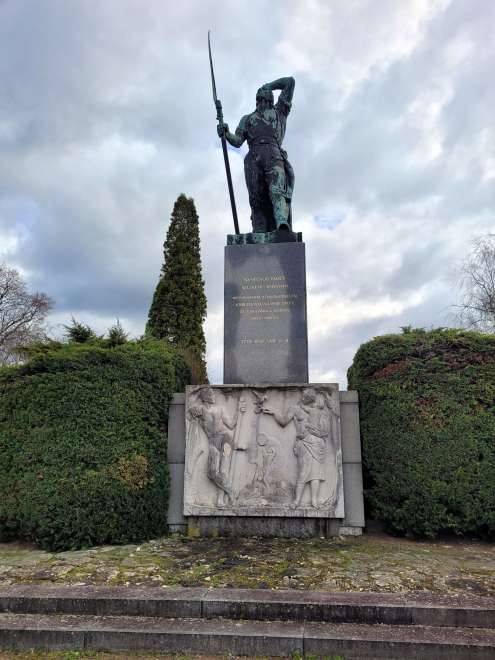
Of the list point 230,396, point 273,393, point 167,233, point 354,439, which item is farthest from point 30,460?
point 167,233

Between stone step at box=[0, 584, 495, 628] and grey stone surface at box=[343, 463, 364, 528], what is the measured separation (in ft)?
6.56

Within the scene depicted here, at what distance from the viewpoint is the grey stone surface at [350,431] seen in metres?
5.80

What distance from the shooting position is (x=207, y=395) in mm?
5945

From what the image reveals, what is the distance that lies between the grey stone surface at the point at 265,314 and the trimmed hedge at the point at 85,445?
3.50 ft

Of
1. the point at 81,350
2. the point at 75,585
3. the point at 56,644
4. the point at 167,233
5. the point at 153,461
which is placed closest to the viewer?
the point at 56,644

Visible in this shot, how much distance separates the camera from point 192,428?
593 cm

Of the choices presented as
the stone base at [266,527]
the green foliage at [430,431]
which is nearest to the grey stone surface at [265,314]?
the green foliage at [430,431]

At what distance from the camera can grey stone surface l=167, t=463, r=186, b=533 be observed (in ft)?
19.1

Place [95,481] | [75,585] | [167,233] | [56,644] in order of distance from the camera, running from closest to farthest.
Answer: [56,644]
[75,585]
[95,481]
[167,233]

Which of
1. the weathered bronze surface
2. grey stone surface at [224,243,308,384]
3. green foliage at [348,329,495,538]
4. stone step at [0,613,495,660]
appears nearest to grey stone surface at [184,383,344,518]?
green foliage at [348,329,495,538]

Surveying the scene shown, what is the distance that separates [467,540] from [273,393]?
2.64 metres

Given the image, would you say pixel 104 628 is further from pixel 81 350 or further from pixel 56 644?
pixel 81 350

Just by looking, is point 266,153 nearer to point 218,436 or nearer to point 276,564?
point 218,436

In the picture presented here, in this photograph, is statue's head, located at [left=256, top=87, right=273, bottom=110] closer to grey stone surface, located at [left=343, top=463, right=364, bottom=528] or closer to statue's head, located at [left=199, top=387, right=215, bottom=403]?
statue's head, located at [left=199, top=387, right=215, bottom=403]
